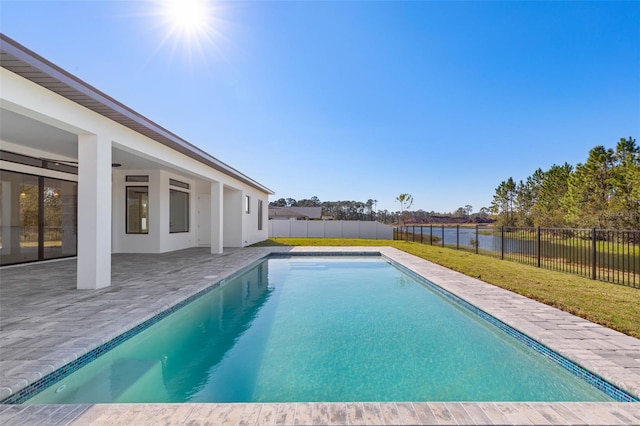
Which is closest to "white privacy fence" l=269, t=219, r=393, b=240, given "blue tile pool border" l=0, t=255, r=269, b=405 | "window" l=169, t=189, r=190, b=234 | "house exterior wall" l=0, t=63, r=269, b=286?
"house exterior wall" l=0, t=63, r=269, b=286

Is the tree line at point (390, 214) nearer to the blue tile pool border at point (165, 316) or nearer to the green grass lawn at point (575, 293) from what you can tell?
the green grass lawn at point (575, 293)

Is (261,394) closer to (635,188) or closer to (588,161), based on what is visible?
(635,188)

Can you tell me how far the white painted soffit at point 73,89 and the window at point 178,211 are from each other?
479 centimetres

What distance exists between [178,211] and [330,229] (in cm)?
1204

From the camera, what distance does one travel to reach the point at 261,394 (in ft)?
8.68

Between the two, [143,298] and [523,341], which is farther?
[143,298]

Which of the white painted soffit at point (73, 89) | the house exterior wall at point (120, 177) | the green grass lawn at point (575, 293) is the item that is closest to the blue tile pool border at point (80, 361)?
the house exterior wall at point (120, 177)

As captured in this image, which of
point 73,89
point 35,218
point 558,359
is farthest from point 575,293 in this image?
point 35,218

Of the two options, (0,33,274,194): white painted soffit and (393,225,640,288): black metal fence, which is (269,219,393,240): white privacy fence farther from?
(0,33,274,194): white painted soffit

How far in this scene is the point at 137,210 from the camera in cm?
1059

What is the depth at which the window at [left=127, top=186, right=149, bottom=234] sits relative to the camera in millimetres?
10555

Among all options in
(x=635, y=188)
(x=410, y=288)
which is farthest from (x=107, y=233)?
(x=635, y=188)

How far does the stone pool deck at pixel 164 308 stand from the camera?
1970 mm

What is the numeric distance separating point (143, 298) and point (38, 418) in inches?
118
